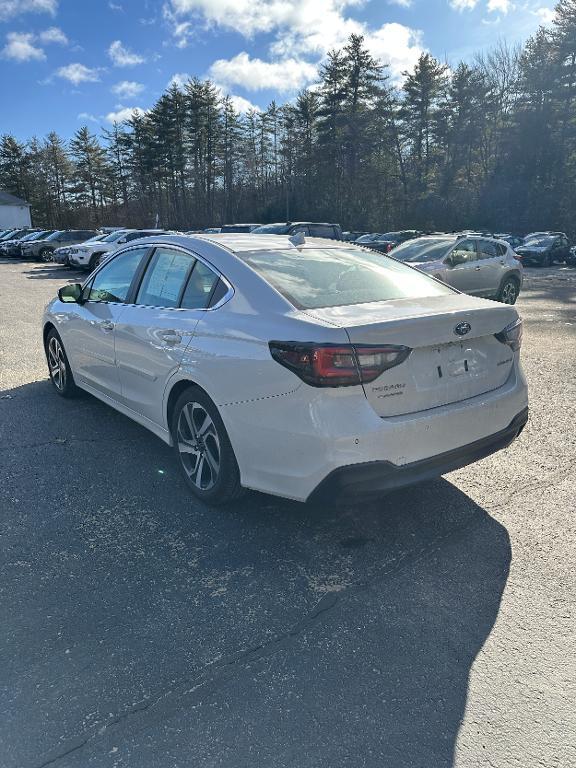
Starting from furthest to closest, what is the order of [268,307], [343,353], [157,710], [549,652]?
[268,307] < [343,353] < [549,652] < [157,710]

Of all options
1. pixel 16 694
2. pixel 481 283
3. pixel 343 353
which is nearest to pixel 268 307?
pixel 343 353

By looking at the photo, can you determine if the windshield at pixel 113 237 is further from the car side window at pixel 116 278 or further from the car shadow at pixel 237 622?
the car shadow at pixel 237 622

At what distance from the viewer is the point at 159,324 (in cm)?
383

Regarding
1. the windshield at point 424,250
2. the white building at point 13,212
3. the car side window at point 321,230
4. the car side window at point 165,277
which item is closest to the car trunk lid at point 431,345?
the car side window at point 165,277

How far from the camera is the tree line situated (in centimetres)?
4331

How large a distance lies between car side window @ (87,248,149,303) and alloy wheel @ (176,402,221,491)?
1355mm

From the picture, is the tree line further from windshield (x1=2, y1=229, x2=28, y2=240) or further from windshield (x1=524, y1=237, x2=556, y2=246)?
windshield (x1=2, y1=229, x2=28, y2=240)

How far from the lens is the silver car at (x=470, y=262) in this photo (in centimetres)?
1127

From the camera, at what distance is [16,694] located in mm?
2152

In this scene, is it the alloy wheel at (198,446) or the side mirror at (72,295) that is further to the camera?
the side mirror at (72,295)

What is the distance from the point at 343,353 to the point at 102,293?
289cm

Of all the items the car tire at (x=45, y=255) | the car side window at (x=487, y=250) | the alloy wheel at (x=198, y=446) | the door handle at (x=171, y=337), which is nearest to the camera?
the alloy wheel at (x=198, y=446)

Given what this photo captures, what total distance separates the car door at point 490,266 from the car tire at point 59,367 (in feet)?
29.4

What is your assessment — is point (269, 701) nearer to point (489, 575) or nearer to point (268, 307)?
point (489, 575)
